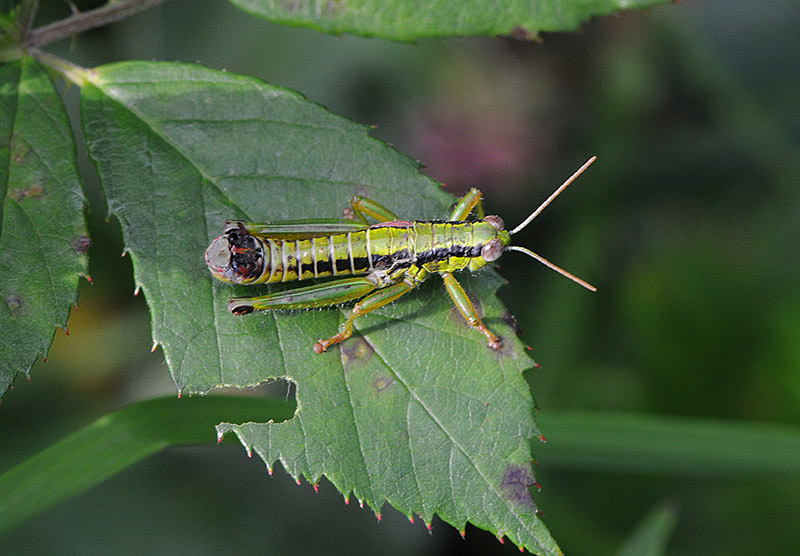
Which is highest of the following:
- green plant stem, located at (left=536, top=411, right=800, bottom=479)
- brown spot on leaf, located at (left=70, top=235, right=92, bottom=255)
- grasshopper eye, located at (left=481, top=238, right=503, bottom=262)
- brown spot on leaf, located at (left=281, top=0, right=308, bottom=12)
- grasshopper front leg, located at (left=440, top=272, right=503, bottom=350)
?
brown spot on leaf, located at (left=281, top=0, right=308, bottom=12)

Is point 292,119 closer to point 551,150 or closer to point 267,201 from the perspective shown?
point 267,201

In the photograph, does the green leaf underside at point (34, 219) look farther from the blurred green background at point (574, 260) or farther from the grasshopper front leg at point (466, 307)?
the blurred green background at point (574, 260)

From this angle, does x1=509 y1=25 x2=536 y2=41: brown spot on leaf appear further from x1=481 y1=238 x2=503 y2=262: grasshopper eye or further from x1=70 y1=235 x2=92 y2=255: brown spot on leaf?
x1=70 y1=235 x2=92 y2=255: brown spot on leaf

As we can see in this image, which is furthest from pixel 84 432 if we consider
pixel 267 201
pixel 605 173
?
pixel 605 173

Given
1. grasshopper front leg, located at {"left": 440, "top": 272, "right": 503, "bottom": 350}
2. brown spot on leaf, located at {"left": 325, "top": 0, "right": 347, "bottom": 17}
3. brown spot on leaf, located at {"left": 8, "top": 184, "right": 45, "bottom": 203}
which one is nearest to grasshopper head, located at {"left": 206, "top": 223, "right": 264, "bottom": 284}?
brown spot on leaf, located at {"left": 8, "top": 184, "right": 45, "bottom": 203}

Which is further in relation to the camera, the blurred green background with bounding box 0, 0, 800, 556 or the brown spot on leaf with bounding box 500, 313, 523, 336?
the blurred green background with bounding box 0, 0, 800, 556

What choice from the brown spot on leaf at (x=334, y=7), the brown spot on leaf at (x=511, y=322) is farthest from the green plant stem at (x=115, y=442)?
the brown spot on leaf at (x=334, y=7)

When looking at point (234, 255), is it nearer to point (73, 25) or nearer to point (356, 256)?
point (356, 256)
